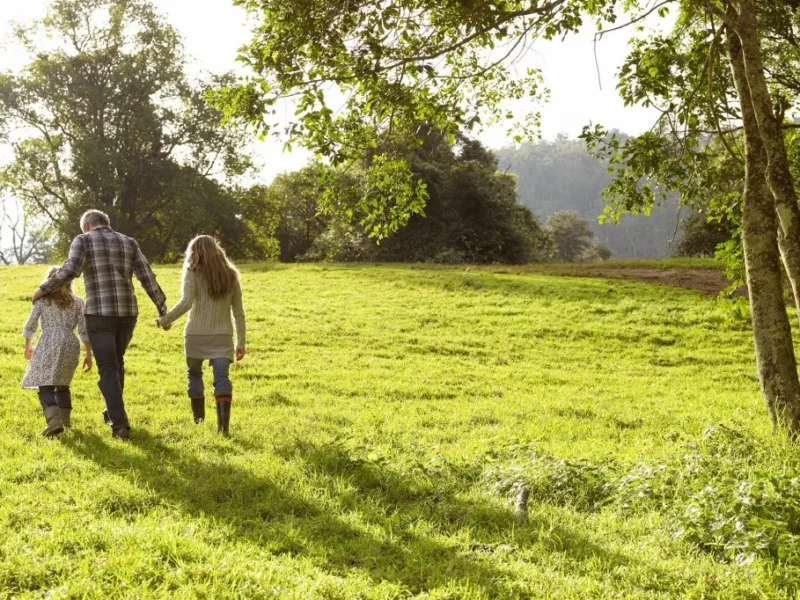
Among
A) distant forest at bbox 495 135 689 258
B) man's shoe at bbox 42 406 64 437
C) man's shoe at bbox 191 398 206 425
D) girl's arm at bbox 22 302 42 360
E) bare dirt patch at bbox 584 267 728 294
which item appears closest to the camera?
man's shoe at bbox 42 406 64 437

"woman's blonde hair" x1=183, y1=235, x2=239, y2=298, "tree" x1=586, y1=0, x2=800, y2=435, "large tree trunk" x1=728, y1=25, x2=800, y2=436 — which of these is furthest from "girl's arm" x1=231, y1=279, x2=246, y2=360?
"large tree trunk" x1=728, y1=25, x2=800, y2=436

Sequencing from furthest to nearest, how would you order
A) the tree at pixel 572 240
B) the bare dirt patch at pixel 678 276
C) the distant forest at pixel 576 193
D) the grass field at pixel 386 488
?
the distant forest at pixel 576 193
the tree at pixel 572 240
the bare dirt patch at pixel 678 276
the grass field at pixel 386 488

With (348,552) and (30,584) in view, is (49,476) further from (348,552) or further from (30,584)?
(348,552)

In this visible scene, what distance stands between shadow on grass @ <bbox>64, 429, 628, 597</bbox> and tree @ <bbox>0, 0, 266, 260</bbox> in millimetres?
39542

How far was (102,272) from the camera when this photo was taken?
784cm

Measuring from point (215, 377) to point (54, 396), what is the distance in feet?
6.22

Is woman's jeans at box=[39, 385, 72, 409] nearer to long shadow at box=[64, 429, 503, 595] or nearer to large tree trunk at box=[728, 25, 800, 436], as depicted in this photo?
long shadow at box=[64, 429, 503, 595]

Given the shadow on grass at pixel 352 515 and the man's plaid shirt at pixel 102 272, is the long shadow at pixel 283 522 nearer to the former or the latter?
the shadow on grass at pixel 352 515

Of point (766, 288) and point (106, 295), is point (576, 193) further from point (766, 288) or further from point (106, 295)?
point (106, 295)

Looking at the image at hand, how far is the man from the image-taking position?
305 inches

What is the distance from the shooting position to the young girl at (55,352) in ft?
25.9

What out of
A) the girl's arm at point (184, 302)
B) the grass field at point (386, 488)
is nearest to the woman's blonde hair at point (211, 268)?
the girl's arm at point (184, 302)

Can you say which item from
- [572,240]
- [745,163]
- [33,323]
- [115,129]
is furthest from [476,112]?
[572,240]

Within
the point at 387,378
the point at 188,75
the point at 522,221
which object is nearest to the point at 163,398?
the point at 387,378
